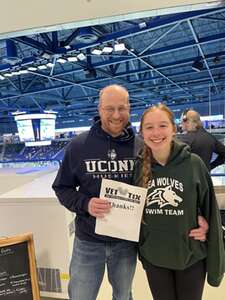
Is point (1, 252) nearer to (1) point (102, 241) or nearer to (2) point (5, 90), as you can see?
(1) point (102, 241)

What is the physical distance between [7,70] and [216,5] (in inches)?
300

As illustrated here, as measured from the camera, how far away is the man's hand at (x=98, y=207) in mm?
1406

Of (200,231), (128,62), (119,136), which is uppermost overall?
(128,62)

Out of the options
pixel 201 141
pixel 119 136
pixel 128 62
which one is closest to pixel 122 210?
→ pixel 119 136

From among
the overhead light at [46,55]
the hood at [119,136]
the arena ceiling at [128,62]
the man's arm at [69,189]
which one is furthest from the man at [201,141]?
the overhead light at [46,55]

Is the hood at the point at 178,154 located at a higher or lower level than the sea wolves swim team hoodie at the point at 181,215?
higher

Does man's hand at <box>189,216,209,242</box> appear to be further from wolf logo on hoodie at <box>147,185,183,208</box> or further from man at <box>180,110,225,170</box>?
man at <box>180,110,225,170</box>

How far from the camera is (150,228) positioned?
4.57ft

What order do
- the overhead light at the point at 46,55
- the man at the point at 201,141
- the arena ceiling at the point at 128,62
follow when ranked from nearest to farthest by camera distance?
the man at the point at 201,141 < the arena ceiling at the point at 128,62 < the overhead light at the point at 46,55

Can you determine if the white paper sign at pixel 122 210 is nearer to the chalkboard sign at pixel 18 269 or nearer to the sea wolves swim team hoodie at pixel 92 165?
the sea wolves swim team hoodie at pixel 92 165

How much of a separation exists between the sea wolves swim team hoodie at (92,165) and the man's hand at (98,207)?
0.12 ft

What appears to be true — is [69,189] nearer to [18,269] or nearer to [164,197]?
[164,197]

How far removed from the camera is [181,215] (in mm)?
1352

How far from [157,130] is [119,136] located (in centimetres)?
20
